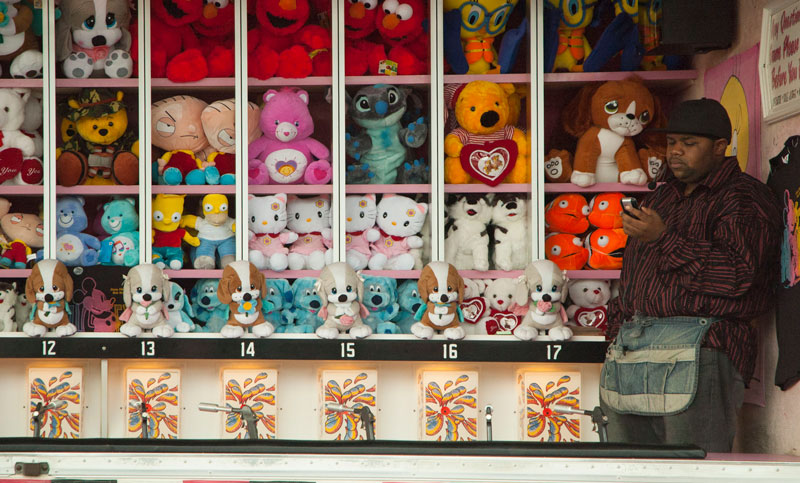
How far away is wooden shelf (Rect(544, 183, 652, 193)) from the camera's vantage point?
4184 millimetres

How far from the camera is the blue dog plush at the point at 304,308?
4.19m

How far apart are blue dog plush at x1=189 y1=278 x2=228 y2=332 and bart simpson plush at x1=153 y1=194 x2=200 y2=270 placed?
0.46 feet

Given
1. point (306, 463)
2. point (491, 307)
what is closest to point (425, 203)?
point (491, 307)

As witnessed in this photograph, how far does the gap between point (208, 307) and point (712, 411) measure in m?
2.27

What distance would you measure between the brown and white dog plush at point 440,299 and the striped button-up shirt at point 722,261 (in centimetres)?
97

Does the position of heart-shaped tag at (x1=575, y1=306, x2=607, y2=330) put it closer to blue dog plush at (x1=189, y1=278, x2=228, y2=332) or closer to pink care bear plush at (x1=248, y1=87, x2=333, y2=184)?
pink care bear plush at (x1=248, y1=87, x2=333, y2=184)

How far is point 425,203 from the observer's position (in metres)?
4.26

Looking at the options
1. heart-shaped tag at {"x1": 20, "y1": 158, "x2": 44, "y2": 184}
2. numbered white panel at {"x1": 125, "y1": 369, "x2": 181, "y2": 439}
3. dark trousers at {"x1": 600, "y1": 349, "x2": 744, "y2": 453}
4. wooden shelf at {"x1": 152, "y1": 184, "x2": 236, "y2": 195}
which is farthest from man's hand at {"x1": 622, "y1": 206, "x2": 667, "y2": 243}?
heart-shaped tag at {"x1": 20, "y1": 158, "x2": 44, "y2": 184}

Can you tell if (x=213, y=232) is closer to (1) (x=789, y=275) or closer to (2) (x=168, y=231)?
(2) (x=168, y=231)

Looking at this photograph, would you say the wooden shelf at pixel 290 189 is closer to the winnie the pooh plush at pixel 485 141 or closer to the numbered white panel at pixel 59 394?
the winnie the pooh plush at pixel 485 141

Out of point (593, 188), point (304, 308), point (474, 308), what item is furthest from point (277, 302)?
point (593, 188)

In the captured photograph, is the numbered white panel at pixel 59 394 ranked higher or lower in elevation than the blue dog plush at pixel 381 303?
lower

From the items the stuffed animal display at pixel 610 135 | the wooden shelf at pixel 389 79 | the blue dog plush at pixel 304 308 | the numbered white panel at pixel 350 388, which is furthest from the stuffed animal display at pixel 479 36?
the numbered white panel at pixel 350 388

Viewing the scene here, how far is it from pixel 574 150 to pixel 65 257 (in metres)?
2.35
